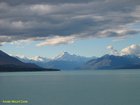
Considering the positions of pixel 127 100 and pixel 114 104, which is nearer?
pixel 114 104

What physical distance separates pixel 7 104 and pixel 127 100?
27.9 m

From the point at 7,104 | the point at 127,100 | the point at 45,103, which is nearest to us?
the point at 7,104

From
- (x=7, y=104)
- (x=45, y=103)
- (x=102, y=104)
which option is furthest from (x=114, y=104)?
(x=7, y=104)

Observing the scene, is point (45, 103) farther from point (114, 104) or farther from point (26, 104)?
point (114, 104)

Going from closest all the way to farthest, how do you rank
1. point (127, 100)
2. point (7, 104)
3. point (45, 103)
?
1. point (7, 104)
2. point (45, 103)
3. point (127, 100)

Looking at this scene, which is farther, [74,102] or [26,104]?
[74,102]

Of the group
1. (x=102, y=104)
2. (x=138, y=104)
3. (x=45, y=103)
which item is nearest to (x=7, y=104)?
(x=45, y=103)

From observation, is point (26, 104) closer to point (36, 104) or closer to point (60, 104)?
point (36, 104)

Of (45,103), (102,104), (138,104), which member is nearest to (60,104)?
(45,103)

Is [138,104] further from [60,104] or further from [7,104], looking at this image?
[7,104]

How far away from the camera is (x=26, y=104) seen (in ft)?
229

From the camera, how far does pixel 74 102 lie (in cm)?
7481

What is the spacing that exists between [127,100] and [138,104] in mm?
7575

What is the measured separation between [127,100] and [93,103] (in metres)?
10.4
